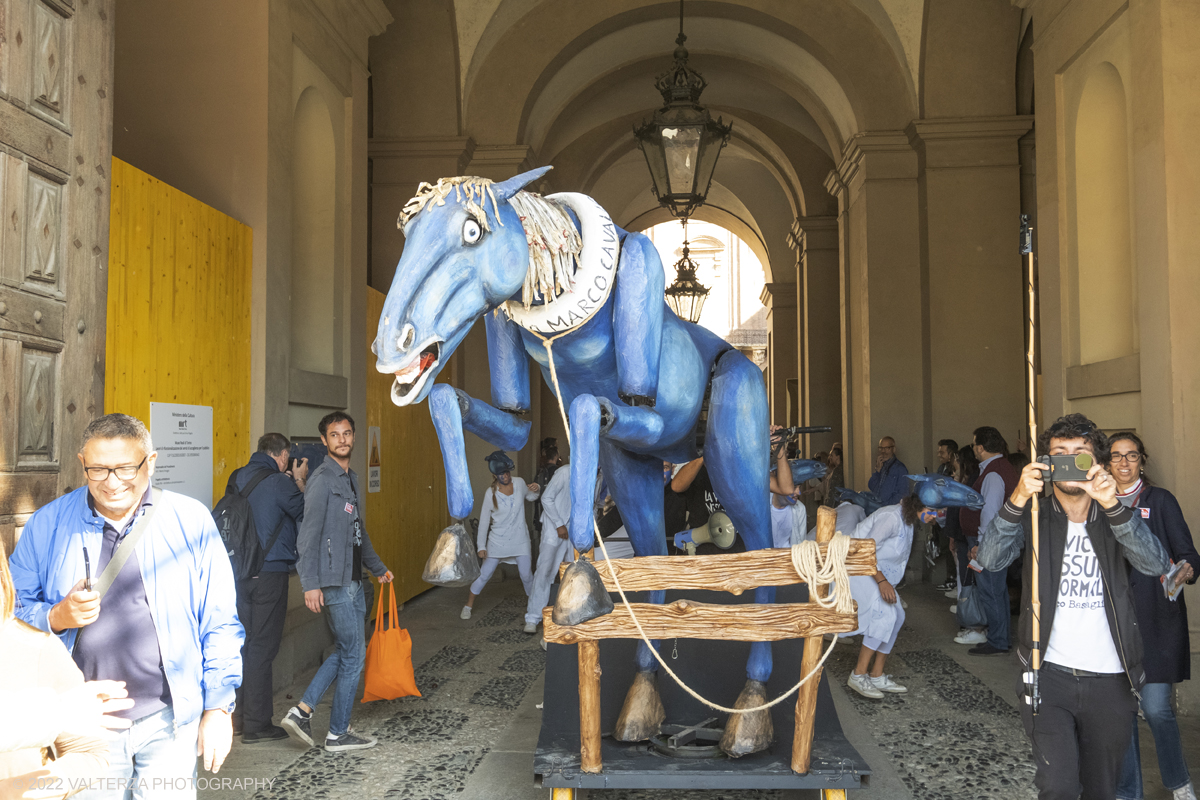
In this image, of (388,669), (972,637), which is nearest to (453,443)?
(388,669)

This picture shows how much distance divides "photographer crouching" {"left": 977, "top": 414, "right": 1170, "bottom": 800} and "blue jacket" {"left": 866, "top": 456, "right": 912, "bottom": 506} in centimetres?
566

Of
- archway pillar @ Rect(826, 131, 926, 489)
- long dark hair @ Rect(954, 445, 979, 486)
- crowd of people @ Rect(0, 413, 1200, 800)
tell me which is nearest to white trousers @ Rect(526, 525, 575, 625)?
crowd of people @ Rect(0, 413, 1200, 800)

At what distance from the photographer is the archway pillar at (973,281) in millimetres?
9898

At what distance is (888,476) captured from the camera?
9.42m

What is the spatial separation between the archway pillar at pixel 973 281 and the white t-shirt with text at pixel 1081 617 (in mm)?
6878

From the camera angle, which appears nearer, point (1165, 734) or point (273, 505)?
point (1165, 734)

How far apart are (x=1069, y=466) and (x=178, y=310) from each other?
481cm

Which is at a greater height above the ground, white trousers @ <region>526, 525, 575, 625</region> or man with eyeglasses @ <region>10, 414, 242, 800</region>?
man with eyeglasses @ <region>10, 414, 242, 800</region>

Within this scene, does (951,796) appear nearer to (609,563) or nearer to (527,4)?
(609,563)

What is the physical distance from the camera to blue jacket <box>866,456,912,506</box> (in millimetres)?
9140

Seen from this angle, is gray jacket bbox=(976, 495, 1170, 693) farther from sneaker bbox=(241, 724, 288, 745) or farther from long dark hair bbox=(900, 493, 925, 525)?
sneaker bbox=(241, 724, 288, 745)

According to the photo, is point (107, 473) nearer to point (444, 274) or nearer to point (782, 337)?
point (444, 274)

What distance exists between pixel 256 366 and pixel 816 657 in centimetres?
440

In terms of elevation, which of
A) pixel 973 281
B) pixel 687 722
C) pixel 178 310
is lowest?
pixel 687 722
